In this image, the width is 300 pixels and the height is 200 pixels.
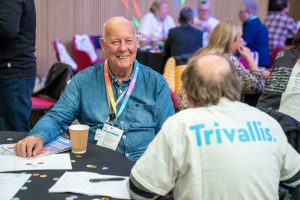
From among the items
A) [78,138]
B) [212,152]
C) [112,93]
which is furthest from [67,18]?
[212,152]

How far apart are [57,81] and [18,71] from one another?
1716 millimetres

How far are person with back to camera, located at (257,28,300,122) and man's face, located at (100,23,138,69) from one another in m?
1.07

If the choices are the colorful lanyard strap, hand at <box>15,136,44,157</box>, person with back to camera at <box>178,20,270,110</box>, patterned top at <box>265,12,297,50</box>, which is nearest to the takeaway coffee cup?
hand at <box>15,136,44,157</box>

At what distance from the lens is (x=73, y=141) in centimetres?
181

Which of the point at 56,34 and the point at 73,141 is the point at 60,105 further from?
the point at 56,34

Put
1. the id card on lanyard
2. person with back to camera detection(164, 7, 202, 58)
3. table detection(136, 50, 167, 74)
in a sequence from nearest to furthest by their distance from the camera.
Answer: the id card on lanyard < person with back to camera detection(164, 7, 202, 58) < table detection(136, 50, 167, 74)

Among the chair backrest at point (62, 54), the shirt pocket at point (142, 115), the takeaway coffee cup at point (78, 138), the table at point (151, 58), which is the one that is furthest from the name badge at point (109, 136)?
the chair backrest at point (62, 54)

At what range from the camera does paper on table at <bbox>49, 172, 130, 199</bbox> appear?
1.41 metres

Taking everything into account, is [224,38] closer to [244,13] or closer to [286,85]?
[286,85]

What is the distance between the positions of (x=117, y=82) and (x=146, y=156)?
98cm

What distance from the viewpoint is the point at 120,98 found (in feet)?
7.21

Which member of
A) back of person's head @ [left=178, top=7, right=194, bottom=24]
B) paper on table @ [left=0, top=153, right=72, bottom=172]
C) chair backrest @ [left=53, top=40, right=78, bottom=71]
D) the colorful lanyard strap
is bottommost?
chair backrest @ [left=53, top=40, right=78, bottom=71]

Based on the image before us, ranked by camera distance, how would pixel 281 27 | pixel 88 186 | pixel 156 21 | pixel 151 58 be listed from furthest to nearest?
pixel 156 21 < pixel 281 27 < pixel 151 58 < pixel 88 186

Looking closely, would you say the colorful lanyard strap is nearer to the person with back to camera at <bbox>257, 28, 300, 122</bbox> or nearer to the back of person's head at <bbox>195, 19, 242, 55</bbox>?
the person with back to camera at <bbox>257, 28, 300, 122</bbox>
